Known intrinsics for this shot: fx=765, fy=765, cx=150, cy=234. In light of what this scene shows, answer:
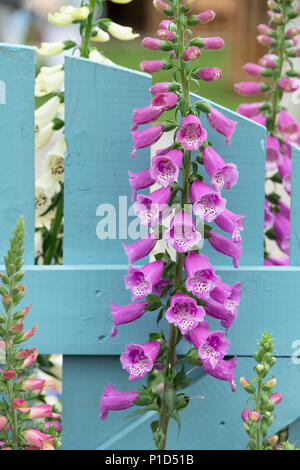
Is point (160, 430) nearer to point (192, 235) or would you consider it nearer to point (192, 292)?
point (192, 292)

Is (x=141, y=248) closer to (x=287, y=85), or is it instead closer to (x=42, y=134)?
(x=42, y=134)

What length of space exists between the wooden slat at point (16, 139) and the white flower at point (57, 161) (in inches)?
3.7

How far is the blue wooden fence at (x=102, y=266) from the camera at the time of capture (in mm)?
1647

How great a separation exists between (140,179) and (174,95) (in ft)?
0.60

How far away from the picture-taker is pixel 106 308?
1687mm

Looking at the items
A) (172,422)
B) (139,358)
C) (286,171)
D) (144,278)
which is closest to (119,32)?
(286,171)

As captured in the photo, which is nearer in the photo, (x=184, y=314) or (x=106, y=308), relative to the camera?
(x=184, y=314)

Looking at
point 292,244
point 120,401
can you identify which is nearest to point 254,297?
point 292,244

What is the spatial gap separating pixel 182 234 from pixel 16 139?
469 mm

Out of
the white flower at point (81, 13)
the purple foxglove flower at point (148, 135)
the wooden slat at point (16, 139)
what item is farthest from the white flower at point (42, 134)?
the purple foxglove flower at point (148, 135)

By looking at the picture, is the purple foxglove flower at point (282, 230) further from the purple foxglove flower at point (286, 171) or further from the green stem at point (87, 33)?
the green stem at point (87, 33)

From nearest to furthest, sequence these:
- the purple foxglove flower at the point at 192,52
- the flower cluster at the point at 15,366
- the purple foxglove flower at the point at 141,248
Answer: the flower cluster at the point at 15,366 < the purple foxglove flower at the point at 192,52 < the purple foxglove flower at the point at 141,248

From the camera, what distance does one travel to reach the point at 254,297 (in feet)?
5.60
